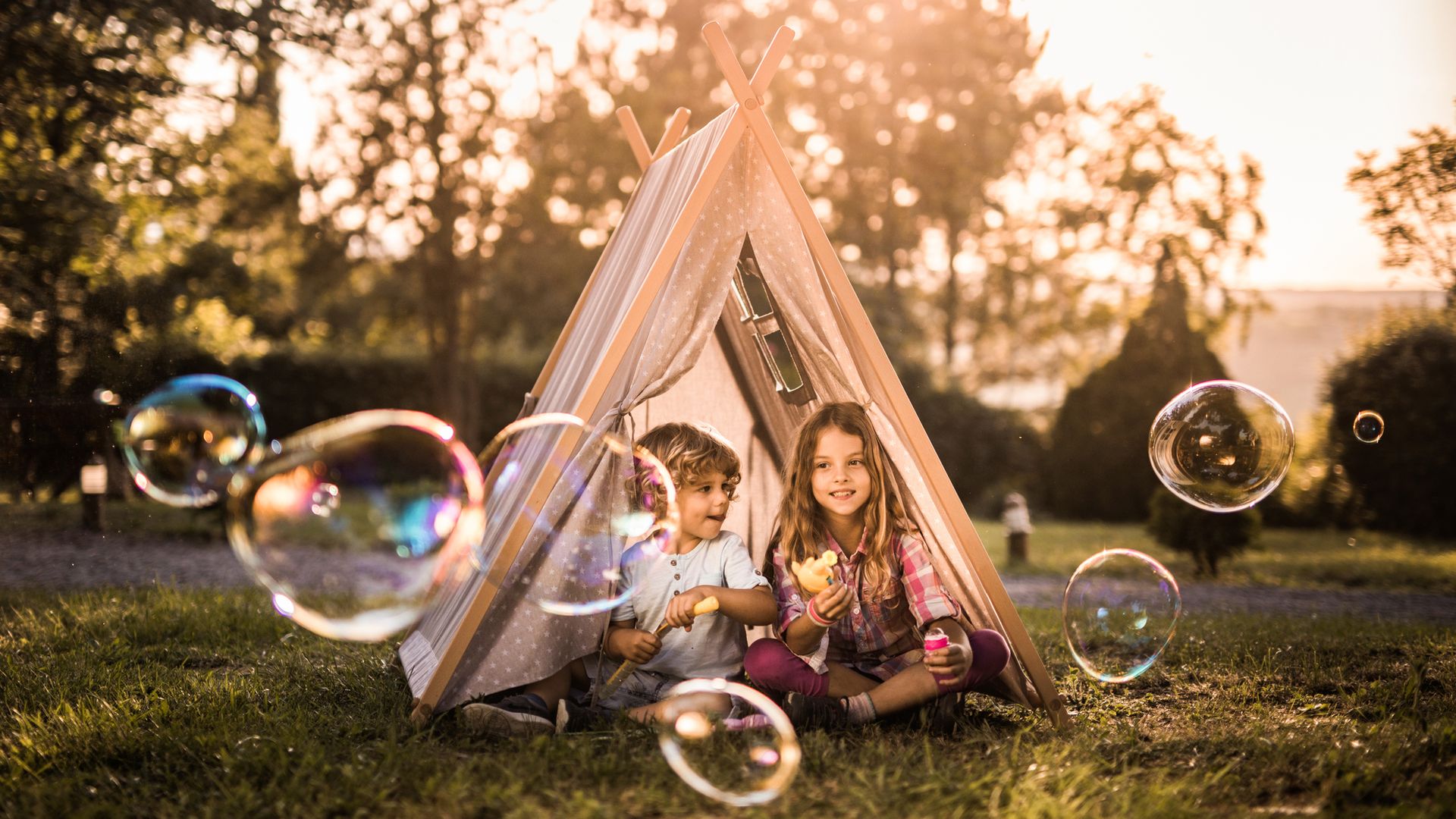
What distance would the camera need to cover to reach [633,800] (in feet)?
10.3

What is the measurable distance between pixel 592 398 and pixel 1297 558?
29.1 feet

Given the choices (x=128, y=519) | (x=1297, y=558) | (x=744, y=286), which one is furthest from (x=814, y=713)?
(x=128, y=519)

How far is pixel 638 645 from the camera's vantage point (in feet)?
12.6

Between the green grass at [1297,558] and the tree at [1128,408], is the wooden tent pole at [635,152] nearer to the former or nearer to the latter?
the green grass at [1297,558]

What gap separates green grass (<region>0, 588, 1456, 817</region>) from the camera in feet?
10.2

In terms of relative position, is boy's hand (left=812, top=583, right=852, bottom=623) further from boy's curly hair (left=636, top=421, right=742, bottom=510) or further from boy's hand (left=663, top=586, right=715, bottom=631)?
boy's curly hair (left=636, top=421, right=742, bottom=510)

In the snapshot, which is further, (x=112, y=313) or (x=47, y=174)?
(x=112, y=313)

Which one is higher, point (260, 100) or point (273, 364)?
point (260, 100)

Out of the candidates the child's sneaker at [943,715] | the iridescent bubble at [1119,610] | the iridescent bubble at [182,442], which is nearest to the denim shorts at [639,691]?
the child's sneaker at [943,715]

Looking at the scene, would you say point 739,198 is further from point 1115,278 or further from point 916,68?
point 1115,278

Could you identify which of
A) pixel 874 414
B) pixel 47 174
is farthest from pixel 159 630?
pixel 47 174

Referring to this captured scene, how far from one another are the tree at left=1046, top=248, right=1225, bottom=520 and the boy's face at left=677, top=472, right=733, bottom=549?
10603 millimetres

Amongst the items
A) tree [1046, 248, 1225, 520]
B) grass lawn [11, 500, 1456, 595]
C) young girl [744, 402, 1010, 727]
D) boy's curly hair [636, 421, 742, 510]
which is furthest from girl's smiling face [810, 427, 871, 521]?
tree [1046, 248, 1225, 520]

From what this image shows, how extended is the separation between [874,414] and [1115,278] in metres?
16.2
